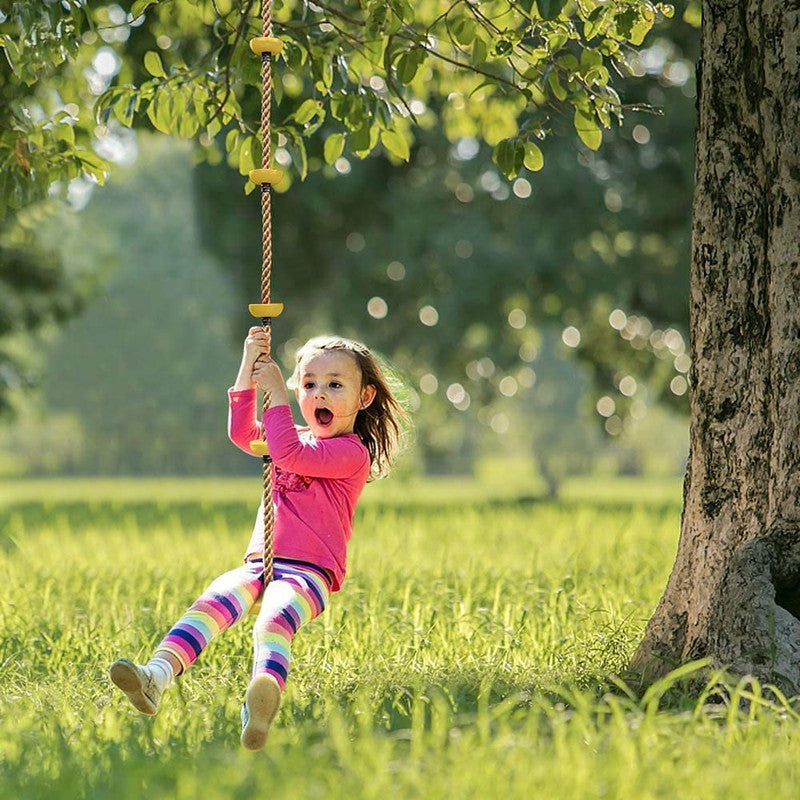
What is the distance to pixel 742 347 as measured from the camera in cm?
467

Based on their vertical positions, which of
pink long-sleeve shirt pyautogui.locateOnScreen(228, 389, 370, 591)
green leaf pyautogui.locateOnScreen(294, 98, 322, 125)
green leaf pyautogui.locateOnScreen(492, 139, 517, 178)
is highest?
green leaf pyautogui.locateOnScreen(294, 98, 322, 125)

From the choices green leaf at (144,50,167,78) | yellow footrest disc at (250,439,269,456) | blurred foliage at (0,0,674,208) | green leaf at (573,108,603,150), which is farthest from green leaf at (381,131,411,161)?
yellow footrest disc at (250,439,269,456)

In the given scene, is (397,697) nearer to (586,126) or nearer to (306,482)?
(306,482)

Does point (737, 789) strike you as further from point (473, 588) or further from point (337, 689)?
point (473, 588)

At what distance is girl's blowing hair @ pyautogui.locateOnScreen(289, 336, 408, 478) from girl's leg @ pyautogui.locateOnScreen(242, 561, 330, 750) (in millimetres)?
600

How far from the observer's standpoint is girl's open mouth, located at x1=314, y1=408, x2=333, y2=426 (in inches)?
191

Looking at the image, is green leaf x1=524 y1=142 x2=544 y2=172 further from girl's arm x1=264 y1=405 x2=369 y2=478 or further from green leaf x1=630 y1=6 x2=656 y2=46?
girl's arm x1=264 y1=405 x2=369 y2=478

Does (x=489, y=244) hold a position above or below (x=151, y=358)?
above

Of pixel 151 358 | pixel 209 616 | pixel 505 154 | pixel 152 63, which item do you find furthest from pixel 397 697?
pixel 151 358

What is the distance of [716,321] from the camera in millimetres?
4730

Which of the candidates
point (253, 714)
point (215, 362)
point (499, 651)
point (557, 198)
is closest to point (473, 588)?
point (499, 651)

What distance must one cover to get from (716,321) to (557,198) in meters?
13.7

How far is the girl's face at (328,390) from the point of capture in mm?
4836

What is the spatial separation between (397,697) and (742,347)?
172 cm
